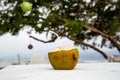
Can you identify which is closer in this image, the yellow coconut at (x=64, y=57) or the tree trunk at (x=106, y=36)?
the yellow coconut at (x=64, y=57)

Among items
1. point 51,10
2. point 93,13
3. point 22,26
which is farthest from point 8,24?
point 93,13

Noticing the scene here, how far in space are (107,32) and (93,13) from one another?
0.51 metres

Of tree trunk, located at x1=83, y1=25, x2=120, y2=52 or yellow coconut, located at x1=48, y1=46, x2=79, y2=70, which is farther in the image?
tree trunk, located at x1=83, y1=25, x2=120, y2=52

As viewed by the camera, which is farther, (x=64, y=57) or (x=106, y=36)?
(x=106, y=36)

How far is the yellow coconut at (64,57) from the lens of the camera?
1.71m

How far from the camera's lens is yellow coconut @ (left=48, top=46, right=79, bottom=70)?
1711 mm

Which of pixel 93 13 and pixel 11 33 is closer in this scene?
pixel 11 33

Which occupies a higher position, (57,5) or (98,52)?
(57,5)

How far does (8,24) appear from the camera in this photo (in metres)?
6.08

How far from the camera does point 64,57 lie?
5.60 ft

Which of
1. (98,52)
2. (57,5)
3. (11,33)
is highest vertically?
(57,5)

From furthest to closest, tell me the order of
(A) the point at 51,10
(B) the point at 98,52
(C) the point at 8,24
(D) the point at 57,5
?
(B) the point at 98,52 < (D) the point at 57,5 < (A) the point at 51,10 < (C) the point at 8,24

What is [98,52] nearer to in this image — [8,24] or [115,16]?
[115,16]

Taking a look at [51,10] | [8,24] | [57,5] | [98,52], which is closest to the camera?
[8,24]
